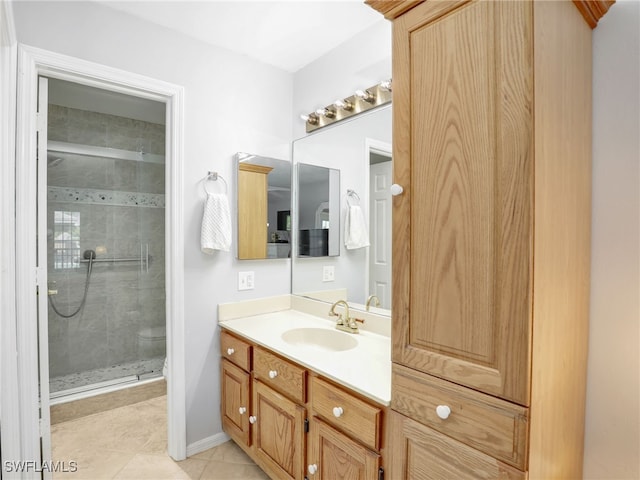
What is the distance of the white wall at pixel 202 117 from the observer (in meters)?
1.76

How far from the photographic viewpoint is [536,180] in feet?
2.76

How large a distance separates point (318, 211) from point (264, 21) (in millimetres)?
1102

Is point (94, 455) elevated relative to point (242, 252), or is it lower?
lower

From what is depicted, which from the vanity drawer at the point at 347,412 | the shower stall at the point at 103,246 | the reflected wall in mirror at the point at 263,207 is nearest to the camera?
the vanity drawer at the point at 347,412

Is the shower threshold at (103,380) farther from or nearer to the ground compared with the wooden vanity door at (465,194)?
nearer to the ground

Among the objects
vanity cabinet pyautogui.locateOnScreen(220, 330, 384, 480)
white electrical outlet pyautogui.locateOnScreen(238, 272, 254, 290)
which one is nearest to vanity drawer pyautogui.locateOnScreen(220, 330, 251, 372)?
vanity cabinet pyautogui.locateOnScreen(220, 330, 384, 480)

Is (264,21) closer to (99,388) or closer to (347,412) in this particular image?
(347,412)

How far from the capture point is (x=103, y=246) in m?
3.20

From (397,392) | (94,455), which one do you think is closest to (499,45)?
(397,392)

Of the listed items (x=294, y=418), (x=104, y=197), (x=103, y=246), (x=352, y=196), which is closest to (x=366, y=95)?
(x=352, y=196)

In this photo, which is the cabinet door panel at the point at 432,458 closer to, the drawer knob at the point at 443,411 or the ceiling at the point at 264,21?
the drawer knob at the point at 443,411

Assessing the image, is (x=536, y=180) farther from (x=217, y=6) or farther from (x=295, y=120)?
(x=295, y=120)

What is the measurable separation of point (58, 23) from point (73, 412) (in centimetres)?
248

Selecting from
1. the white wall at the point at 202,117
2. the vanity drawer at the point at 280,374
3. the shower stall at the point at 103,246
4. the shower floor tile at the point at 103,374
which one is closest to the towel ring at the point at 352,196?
the white wall at the point at 202,117
